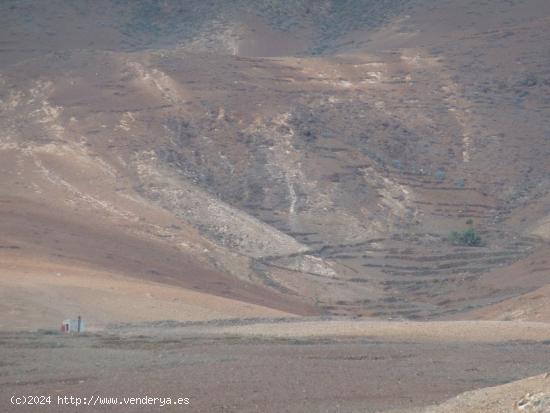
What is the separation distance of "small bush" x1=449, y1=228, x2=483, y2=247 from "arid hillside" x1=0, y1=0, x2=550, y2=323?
509mm

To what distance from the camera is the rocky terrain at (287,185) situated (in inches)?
1089

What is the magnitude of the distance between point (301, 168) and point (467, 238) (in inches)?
372

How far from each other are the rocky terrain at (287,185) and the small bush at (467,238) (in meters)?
0.21

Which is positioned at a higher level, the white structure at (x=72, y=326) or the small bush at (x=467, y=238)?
the small bush at (x=467, y=238)

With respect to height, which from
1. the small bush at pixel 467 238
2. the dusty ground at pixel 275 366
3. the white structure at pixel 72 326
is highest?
the small bush at pixel 467 238

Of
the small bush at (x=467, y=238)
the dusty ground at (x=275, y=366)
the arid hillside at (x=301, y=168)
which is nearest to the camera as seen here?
the dusty ground at (x=275, y=366)

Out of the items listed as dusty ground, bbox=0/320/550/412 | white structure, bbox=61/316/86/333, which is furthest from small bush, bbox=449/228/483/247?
white structure, bbox=61/316/86/333

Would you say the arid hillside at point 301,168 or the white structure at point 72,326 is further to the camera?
the arid hillside at point 301,168

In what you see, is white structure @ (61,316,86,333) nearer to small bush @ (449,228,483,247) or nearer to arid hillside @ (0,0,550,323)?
arid hillside @ (0,0,550,323)

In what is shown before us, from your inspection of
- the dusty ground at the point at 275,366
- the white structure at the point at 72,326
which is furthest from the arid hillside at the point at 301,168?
the dusty ground at the point at 275,366

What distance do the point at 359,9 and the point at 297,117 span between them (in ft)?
97.7

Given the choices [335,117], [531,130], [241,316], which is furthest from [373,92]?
[241,316]

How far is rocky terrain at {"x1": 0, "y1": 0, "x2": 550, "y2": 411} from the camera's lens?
27672 millimetres

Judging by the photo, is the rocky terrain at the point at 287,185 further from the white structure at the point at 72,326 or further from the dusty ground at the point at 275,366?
the white structure at the point at 72,326
